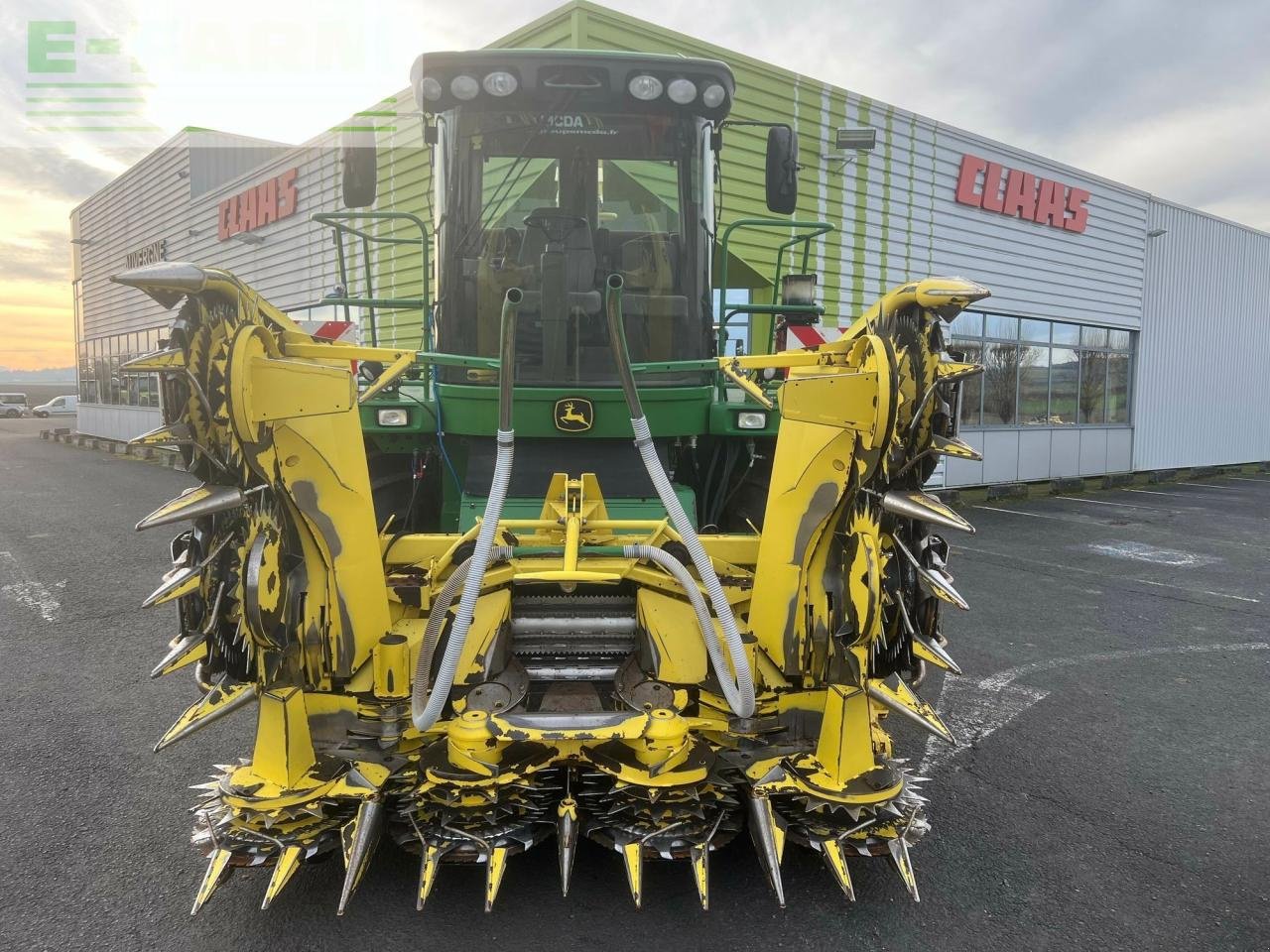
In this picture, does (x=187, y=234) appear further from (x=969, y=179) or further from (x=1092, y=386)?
(x=1092, y=386)

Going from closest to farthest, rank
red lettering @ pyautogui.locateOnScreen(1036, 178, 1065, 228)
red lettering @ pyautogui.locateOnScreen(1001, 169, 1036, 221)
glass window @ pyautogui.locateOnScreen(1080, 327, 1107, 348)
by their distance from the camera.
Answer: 1. red lettering @ pyautogui.locateOnScreen(1001, 169, 1036, 221)
2. red lettering @ pyautogui.locateOnScreen(1036, 178, 1065, 228)
3. glass window @ pyautogui.locateOnScreen(1080, 327, 1107, 348)

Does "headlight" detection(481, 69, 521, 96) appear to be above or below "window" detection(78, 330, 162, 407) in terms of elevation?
above

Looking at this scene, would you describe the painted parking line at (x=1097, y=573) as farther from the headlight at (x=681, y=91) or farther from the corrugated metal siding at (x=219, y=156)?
the corrugated metal siding at (x=219, y=156)

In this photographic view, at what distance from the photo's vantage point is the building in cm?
1056

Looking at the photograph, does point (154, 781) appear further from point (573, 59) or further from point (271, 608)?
point (573, 59)

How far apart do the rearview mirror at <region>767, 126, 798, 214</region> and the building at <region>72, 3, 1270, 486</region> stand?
2.18 meters

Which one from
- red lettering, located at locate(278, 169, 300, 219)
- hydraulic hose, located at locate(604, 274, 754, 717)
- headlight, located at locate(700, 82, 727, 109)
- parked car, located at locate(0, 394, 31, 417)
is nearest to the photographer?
hydraulic hose, located at locate(604, 274, 754, 717)

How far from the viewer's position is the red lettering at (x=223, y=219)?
1568 centimetres

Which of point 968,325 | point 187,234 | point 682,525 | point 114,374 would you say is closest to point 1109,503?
point 968,325

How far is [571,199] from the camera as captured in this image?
367 cm

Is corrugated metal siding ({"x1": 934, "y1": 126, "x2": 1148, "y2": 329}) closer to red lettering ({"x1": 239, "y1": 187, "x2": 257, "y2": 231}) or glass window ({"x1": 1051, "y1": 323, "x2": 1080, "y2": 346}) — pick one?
glass window ({"x1": 1051, "y1": 323, "x2": 1080, "y2": 346})

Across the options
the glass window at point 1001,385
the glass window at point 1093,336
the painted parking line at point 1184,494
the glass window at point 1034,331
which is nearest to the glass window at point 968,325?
the glass window at point 1001,385

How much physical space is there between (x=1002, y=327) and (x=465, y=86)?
11.9 meters

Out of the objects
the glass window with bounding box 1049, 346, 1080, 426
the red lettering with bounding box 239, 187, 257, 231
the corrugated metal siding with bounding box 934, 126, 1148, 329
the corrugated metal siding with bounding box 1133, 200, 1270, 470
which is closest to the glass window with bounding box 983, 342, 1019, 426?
the corrugated metal siding with bounding box 934, 126, 1148, 329
